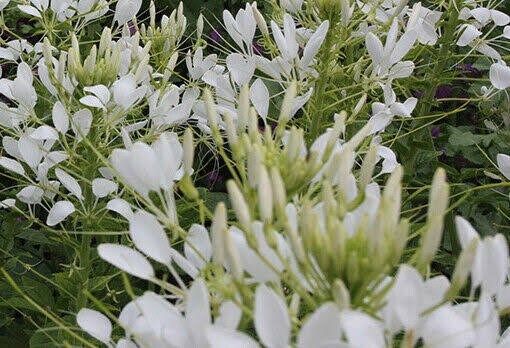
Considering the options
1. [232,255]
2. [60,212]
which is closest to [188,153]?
A: [232,255]

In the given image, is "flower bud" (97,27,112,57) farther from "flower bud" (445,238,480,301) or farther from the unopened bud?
"flower bud" (445,238,480,301)

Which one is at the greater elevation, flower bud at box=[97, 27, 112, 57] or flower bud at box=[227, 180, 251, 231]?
flower bud at box=[227, 180, 251, 231]

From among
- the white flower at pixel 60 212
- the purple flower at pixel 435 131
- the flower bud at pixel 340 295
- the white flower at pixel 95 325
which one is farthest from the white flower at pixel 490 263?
the purple flower at pixel 435 131

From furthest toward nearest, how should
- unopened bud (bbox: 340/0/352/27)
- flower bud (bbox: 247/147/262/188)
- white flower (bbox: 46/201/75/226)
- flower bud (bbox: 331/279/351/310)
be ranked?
unopened bud (bbox: 340/0/352/27), white flower (bbox: 46/201/75/226), flower bud (bbox: 247/147/262/188), flower bud (bbox: 331/279/351/310)

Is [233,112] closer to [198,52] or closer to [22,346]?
[198,52]

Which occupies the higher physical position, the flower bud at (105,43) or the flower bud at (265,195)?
the flower bud at (265,195)

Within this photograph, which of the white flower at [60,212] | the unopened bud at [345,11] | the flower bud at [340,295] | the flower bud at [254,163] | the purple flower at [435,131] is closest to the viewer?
the flower bud at [340,295]

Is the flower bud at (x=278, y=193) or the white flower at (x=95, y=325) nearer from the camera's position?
the flower bud at (x=278, y=193)

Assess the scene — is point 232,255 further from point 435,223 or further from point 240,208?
point 435,223

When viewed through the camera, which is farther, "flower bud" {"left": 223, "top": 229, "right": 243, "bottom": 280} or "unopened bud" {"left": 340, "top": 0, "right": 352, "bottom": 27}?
"unopened bud" {"left": 340, "top": 0, "right": 352, "bottom": 27}

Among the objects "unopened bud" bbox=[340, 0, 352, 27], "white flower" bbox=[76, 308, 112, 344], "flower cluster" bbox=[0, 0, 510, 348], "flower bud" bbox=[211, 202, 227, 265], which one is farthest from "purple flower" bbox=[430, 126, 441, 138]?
"flower bud" bbox=[211, 202, 227, 265]

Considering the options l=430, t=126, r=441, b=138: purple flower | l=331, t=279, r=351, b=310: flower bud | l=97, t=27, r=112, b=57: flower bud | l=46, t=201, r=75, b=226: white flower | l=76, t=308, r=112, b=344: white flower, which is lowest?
l=430, t=126, r=441, b=138: purple flower

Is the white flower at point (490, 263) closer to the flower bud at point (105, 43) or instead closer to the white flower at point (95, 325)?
the white flower at point (95, 325)
